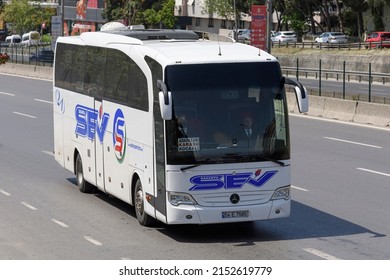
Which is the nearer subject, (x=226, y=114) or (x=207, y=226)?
(x=226, y=114)

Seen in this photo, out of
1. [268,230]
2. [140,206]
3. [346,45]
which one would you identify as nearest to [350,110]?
[268,230]

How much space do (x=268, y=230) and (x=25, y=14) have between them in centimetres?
12535

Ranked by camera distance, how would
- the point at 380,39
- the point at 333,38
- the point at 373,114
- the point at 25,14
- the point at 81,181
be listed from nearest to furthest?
1. the point at 81,181
2. the point at 373,114
3. the point at 380,39
4. the point at 333,38
5. the point at 25,14

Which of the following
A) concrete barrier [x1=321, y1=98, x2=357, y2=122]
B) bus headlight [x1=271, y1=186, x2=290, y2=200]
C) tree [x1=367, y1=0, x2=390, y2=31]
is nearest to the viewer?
bus headlight [x1=271, y1=186, x2=290, y2=200]

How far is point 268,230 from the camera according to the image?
1516 cm

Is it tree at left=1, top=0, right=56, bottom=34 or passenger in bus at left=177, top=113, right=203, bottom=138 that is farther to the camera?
tree at left=1, top=0, right=56, bottom=34

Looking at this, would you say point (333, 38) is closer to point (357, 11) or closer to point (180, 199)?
point (357, 11)

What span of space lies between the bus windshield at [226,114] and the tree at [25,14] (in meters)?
122

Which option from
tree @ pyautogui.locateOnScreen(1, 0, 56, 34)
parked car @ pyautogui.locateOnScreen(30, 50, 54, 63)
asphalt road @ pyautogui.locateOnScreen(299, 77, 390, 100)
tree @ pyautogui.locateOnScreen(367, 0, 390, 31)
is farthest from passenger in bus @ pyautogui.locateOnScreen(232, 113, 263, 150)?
tree @ pyautogui.locateOnScreen(1, 0, 56, 34)

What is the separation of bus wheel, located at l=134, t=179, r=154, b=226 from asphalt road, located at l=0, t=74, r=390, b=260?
0.13m

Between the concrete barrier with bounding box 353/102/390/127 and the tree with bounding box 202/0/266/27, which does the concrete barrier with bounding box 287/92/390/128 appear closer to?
the concrete barrier with bounding box 353/102/390/127

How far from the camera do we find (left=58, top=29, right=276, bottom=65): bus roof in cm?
1465

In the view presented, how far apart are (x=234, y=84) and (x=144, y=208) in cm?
236

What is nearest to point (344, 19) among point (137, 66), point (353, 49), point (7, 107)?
point (353, 49)
